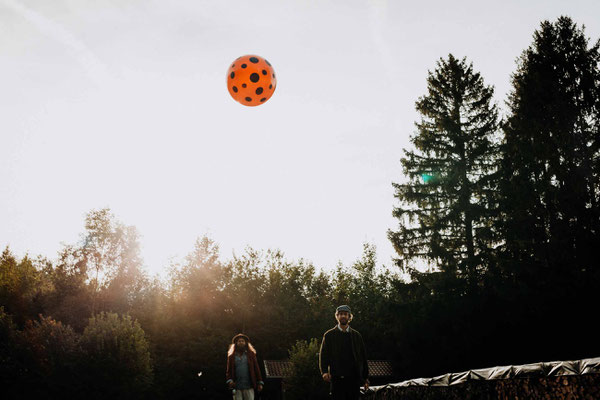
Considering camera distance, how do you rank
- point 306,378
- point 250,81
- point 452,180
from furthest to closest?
1. point 452,180
2. point 306,378
3. point 250,81

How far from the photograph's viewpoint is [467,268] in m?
23.3

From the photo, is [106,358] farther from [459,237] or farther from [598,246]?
[598,246]

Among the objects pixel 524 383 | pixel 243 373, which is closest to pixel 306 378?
pixel 243 373

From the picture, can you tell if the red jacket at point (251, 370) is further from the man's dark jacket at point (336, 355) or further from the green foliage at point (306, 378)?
the green foliage at point (306, 378)

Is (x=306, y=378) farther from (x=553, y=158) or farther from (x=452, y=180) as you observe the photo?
(x=553, y=158)

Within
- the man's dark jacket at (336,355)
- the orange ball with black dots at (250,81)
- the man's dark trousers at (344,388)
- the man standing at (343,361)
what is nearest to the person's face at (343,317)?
the man standing at (343,361)

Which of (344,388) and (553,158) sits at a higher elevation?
(553,158)

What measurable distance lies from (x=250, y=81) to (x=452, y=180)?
1864 centimetres

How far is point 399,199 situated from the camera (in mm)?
25688

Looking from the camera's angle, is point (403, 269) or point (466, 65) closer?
point (403, 269)

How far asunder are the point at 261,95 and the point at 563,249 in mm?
16456

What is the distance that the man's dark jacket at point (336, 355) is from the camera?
6309 mm

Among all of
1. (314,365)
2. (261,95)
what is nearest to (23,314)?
(314,365)

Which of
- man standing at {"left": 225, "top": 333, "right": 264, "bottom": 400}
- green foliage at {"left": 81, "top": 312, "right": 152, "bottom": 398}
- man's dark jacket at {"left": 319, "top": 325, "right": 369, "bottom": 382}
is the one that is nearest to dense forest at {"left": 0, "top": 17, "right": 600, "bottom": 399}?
green foliage at {"left": 81, "top": 312, "right": 152, "bottom": 398}
